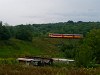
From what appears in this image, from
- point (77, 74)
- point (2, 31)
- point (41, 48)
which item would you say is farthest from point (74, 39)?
point (77, 74)

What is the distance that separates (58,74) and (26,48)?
9855 centimetres

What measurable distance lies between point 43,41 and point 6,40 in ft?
84.7

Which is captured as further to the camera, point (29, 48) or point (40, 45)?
point (40, 45)

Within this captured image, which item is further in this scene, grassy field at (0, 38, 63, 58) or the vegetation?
grassy field at (0, 38, 63, 58)

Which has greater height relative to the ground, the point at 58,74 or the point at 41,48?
the point at 58,74

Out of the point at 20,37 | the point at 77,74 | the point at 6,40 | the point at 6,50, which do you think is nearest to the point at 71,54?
the point at 6,50

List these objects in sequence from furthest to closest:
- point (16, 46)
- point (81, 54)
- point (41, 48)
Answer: point (41, 48)
point (16, 46)
point (81, 54)

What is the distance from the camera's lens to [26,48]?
11156 centimetres

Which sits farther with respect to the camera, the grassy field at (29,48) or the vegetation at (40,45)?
the grassy field at (29,48)

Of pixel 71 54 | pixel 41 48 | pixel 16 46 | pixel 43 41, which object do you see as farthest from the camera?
pixel 43 41

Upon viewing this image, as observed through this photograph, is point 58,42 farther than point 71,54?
Yes

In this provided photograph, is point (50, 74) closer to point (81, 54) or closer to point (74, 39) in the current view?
point (81, 54)

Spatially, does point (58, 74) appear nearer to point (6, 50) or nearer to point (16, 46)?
point (6, 50)

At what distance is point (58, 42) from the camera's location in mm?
136500
